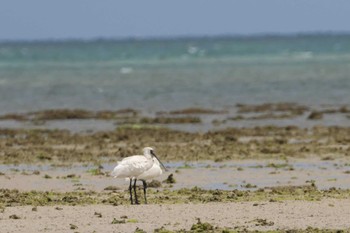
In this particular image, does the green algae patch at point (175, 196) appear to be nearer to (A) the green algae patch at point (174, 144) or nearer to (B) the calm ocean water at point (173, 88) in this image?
(A) the green algae patch at point (174, 144)

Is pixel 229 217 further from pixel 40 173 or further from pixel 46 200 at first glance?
pixel 40 173

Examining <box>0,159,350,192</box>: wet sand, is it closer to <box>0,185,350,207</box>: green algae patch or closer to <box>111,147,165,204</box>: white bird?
<box>0,185,350,207</box>: green algae patch

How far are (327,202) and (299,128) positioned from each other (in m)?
14.8

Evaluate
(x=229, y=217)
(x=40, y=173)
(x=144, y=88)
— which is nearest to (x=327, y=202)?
(x=229, y=217)

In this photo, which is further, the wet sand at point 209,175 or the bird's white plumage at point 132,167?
the wet sand at point 209,175

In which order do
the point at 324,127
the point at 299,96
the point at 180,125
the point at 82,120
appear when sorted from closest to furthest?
the point at 324,127
the point at 180,125
the point at 82,120
the point at 299,96

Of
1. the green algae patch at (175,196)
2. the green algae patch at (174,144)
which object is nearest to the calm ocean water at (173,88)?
the green algae patch at (174,144)

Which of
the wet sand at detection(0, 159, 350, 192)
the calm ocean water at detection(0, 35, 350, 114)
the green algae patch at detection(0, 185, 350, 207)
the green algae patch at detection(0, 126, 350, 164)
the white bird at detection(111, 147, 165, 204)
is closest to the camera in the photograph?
the white bird at detection(111, 147, 165, 204)

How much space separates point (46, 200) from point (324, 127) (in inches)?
609

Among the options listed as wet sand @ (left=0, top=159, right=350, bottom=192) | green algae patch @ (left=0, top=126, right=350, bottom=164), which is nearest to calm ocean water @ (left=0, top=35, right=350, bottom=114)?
green algae patch @ (left=0, top=126, right=350, bottom=164)

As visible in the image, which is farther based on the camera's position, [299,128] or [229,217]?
[299,128]

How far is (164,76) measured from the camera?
231 ft

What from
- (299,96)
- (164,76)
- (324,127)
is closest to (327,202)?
(324,127)

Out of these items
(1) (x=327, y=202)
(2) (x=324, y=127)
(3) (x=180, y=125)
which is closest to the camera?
(1) (x=327, y=202)
